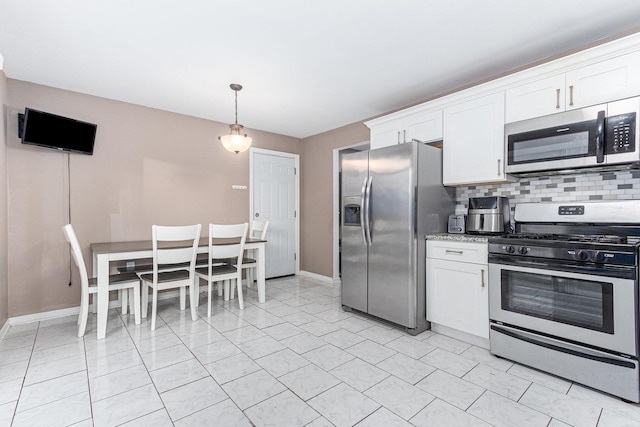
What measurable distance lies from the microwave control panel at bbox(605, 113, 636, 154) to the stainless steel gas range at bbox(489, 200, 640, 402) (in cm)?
42

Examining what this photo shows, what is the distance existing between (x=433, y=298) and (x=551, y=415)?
121 centimetres

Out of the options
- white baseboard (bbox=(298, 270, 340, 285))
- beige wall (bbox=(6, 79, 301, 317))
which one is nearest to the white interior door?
white baseboard (bbox=(298, 270, 340, 285))

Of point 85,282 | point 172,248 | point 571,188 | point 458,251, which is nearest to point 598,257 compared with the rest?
point 571,188

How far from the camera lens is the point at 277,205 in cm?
509

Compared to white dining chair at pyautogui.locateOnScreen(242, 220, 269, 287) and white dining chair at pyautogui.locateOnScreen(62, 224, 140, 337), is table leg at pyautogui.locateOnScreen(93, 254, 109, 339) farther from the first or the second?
white dining chair at pyautogui.locateOnScreen(242, 220, 269, 287)

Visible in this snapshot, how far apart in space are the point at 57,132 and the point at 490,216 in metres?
4.32

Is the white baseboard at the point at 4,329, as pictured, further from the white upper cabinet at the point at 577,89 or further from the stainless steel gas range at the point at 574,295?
the white upper cabinet at the point at 577,89

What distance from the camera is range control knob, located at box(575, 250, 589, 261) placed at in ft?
6.35

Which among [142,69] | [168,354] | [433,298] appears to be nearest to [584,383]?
[433,298]

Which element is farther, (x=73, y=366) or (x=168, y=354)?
(x=168, y=354)

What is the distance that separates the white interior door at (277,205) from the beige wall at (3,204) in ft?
8.92

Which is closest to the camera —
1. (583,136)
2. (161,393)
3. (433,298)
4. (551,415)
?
(551,415)

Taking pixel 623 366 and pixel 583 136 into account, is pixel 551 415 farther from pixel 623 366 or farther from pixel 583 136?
pixel 583 136

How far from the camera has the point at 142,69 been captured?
2855mm
